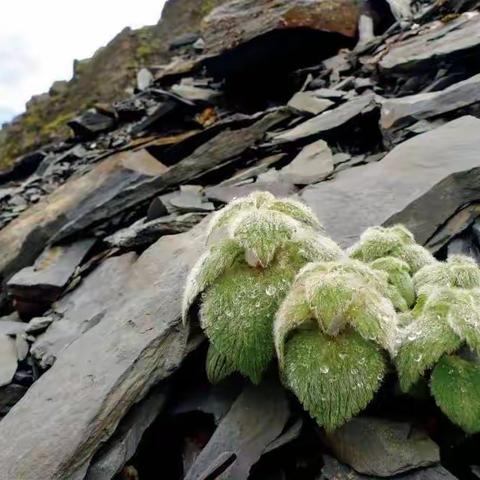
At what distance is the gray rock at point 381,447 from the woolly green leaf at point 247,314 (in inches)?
29.1

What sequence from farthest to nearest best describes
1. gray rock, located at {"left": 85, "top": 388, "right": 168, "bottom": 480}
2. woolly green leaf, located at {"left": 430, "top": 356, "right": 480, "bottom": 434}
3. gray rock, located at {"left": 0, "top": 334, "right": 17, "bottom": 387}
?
gray rock, located at {"left": 0, "top": 334, "right": 17, "bottom": 387}
gray rock, located at {"left": 85, "top": 388, "right": 168, "bottom": 480}
woolly green leaf, located at {"left": 430, "top": 356, "right": 480, "bottom": 434}

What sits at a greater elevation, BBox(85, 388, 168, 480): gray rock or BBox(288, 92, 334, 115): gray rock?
BBox(85, 388, 168, 480): gray rock

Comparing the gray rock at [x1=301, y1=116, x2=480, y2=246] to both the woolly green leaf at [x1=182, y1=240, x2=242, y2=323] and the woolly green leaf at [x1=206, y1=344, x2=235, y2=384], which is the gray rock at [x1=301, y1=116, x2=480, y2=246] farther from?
the woolly green leaf at [x1=206, y1=344, x2=235, y2=384]

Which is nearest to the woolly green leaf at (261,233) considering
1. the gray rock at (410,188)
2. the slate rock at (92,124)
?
the gray rock at (410,188)

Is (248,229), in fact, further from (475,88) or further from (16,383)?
(475,88)

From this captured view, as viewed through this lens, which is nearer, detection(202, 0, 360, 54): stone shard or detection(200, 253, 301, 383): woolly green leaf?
detection(200, 253, 301, 383): woolly green leaf

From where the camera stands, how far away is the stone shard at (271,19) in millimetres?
14648

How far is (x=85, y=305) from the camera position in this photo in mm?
7391

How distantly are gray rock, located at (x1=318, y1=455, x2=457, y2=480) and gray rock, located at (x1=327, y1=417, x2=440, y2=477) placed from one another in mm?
37

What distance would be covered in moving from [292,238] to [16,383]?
4.20 meters

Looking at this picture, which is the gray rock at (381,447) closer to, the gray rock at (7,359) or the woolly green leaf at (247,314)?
the woolly green leaf at (247,314)

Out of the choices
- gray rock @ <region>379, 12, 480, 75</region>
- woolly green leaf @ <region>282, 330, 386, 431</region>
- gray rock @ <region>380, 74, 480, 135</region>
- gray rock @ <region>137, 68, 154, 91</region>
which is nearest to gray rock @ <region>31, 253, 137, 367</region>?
woolly green leaf @ <region>282, 330, 386, 431</region>

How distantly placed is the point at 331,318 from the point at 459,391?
89 cm

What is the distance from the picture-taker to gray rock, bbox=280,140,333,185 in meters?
8.20
